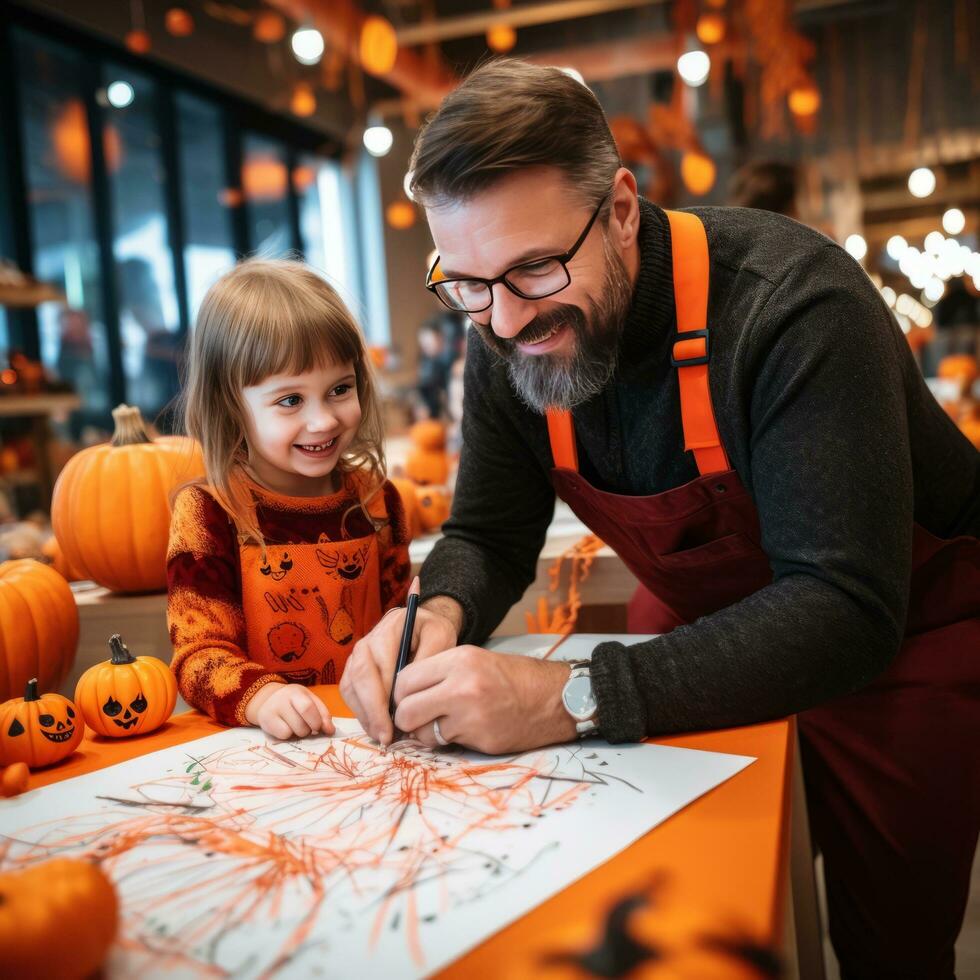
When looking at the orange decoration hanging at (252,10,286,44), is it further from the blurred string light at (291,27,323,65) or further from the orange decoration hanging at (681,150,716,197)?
the orange decoration hanging at (681,150,716,197)

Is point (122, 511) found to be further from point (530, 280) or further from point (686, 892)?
point (686, 892)

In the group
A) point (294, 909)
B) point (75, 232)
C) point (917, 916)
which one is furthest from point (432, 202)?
point (75, 232)

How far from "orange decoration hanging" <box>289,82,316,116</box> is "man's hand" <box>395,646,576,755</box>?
23.1 feet

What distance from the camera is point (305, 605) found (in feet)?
4.47

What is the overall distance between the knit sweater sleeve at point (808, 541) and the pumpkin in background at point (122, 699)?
0.50m

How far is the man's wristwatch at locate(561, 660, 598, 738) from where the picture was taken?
943 millimetres

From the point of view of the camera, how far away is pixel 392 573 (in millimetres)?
1520

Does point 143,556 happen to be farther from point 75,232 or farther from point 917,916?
point 75,232

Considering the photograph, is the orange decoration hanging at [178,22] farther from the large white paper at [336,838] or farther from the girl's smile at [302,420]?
the large white paper at [336,838]

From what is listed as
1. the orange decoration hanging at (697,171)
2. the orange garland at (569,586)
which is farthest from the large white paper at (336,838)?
the orange decoration hanging at (697,171)

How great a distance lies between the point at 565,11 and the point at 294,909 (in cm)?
776

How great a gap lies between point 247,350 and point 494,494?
1.39ft

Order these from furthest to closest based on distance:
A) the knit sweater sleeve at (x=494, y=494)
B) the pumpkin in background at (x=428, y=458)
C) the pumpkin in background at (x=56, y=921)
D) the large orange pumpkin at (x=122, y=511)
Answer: the pumpkin in background at (x=428, y=458), the large orange pumpkin at (x=122, y=511), the knit sweater sleeve at (x=494, y=494), the pumpkin in background at (x=56, y=921)

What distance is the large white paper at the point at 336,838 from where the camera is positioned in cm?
61
